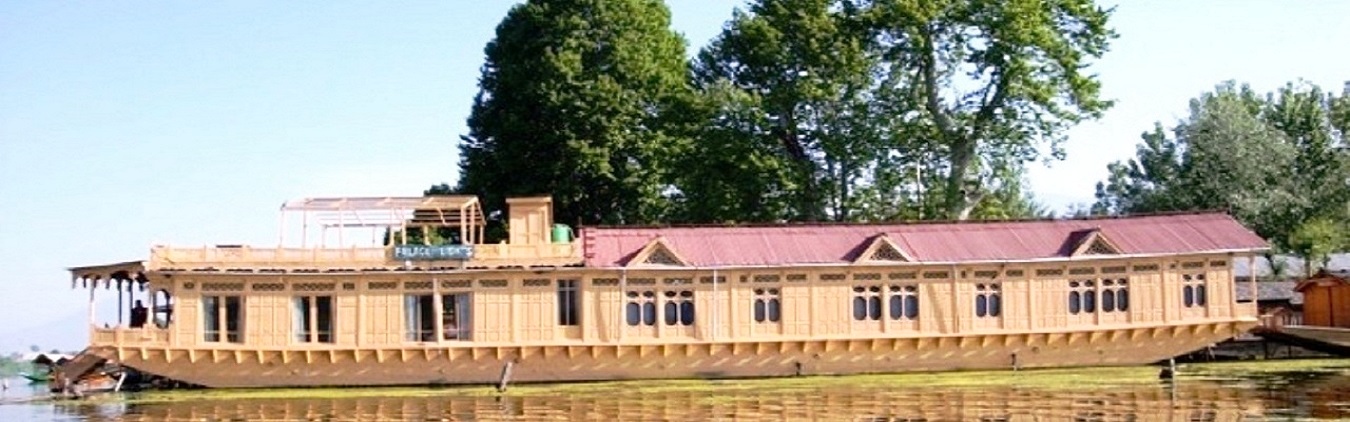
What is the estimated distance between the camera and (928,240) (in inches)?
1642

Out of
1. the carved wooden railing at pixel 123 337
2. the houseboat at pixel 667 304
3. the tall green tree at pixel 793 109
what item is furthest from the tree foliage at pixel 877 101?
the carved wooden railing at pixel 123 337

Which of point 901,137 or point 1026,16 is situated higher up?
point 1026,16

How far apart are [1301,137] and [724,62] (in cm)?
2758

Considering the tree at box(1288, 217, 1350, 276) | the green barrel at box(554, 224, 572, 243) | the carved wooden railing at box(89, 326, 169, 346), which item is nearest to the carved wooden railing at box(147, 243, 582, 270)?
the carved wooden railing at box(89, 326, 169, 346)

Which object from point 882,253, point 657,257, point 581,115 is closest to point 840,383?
point 882,253

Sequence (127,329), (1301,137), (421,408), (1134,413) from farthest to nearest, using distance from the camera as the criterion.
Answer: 1. (1301,137)
2. (127,329)
3. (421,408)
4. (1134,413)

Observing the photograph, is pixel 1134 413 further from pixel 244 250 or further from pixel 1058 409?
pixel 244 250

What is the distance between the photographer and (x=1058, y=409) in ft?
89.7

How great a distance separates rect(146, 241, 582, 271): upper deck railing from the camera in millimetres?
39969

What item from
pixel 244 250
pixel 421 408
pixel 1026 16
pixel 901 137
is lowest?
pixel 421 408

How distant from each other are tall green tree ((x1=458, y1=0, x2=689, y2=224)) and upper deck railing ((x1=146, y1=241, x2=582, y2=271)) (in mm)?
13534

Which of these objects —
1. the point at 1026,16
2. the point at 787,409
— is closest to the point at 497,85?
the point at 1026,16

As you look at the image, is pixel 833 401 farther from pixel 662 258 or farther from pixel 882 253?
pixel 882 253

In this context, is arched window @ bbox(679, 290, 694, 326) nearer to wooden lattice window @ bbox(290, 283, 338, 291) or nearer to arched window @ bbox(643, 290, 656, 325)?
arched window @ bbox(643, 290, 656, 325)
